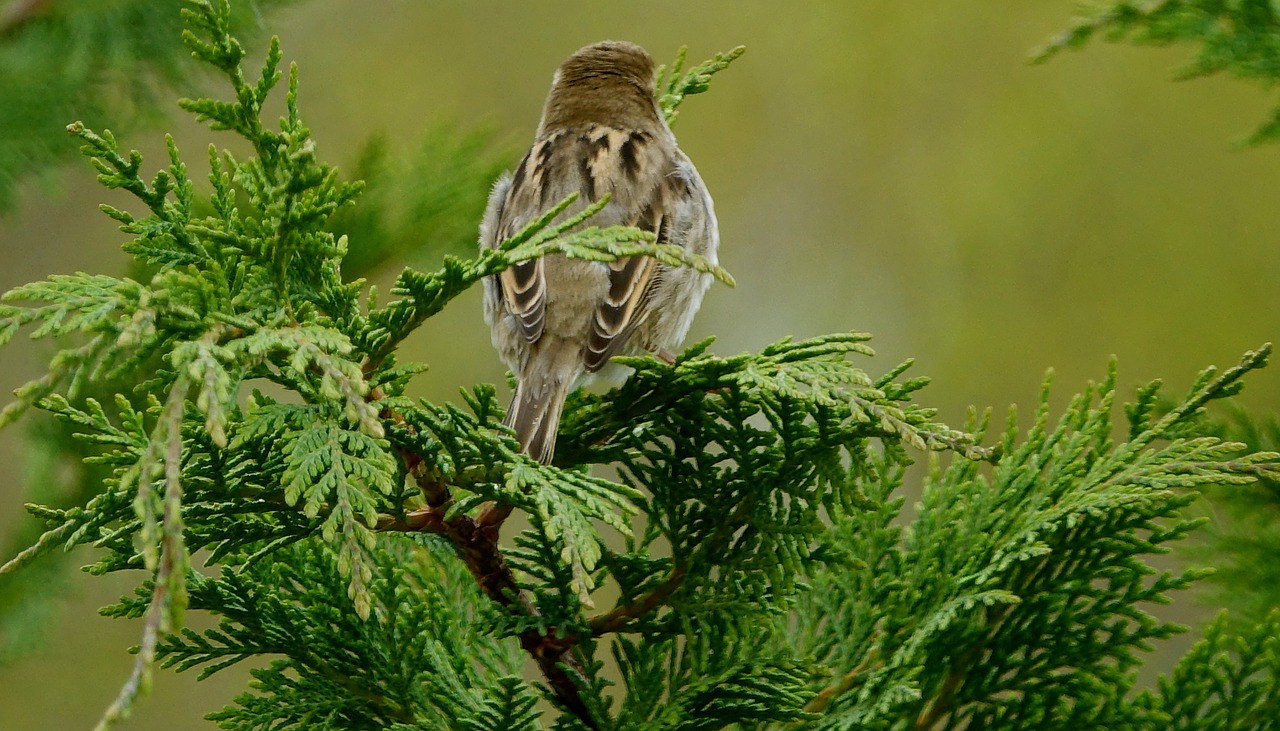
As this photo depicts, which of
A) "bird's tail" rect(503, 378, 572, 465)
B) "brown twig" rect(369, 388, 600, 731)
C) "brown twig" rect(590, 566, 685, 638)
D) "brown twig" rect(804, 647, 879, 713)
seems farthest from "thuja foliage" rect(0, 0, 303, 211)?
"brown twig" rect(804, 647, 879, 713)

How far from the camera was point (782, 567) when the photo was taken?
1.75 metres

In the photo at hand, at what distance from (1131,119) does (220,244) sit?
9835 millimetres

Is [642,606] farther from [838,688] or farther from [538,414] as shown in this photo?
[538,414]

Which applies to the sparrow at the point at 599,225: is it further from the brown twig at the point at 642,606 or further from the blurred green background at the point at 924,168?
the blurred green background at the point at 924,168

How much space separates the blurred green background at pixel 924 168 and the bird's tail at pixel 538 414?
22.0 ft

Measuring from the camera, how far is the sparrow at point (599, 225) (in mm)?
2699

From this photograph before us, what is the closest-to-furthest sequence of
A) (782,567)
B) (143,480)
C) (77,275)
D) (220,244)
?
1. (143,480)
2. (77,275)
3. (220,244)
4. (782,567)

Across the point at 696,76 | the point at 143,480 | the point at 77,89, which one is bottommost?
the point at 143,480

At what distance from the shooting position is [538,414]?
7.11 ft

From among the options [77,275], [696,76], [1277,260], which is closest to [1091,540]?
[696,76]

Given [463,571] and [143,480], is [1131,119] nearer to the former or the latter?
[463,571]

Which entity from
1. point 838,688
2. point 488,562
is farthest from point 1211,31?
point 488,562

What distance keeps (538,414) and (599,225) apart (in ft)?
2.69

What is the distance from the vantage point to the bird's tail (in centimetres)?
197
